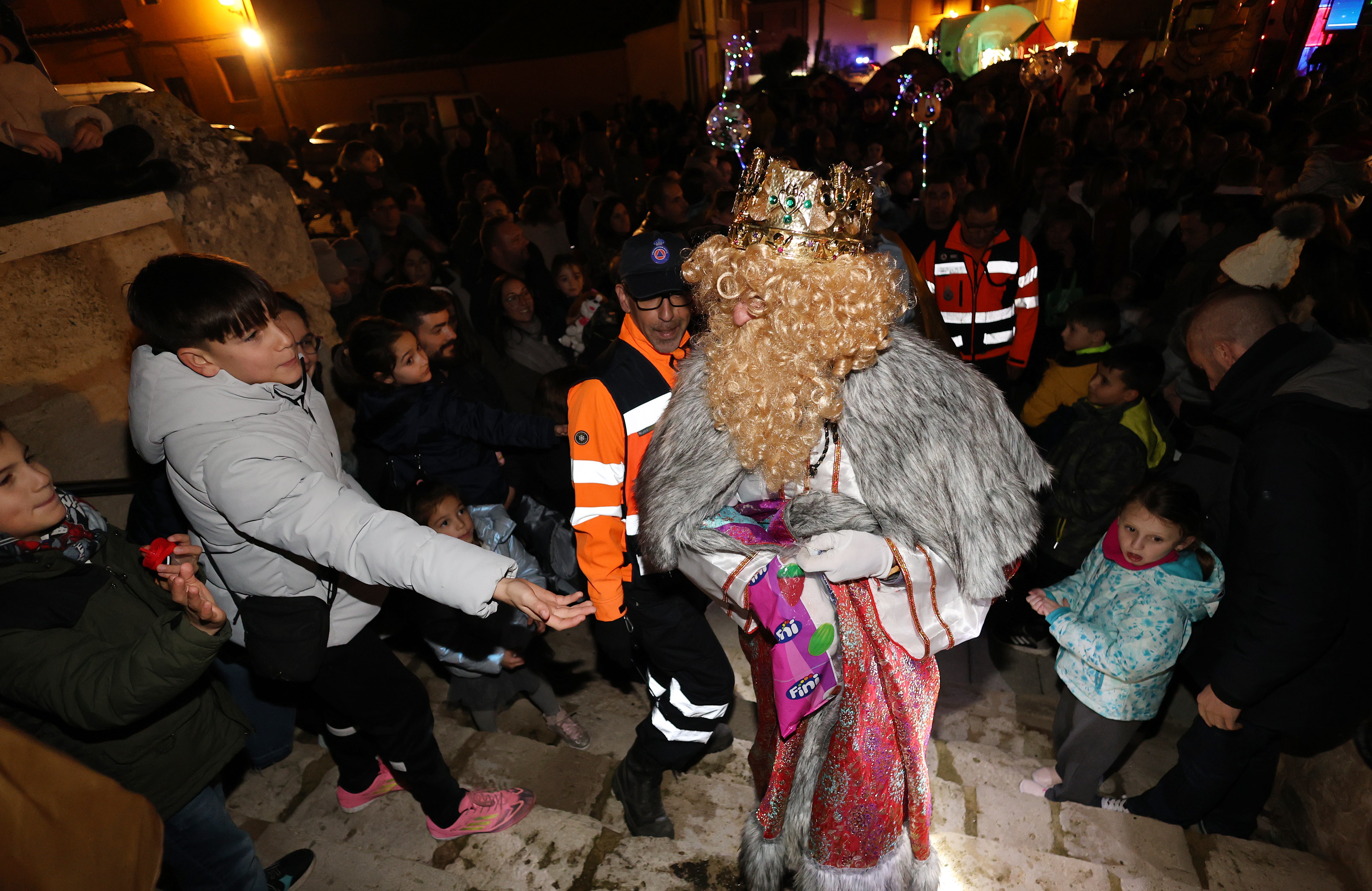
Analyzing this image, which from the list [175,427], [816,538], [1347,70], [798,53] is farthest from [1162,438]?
[798,53]

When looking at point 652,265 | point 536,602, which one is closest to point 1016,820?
point 536,602

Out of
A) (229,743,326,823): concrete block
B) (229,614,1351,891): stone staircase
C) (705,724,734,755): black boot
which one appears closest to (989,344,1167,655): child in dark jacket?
(229,614,1351,891): stone staircase

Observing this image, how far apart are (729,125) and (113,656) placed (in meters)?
3.51

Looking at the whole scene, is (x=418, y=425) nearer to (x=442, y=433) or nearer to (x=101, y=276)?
(x=442, y=433)

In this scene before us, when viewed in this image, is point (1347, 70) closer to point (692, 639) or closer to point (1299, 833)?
point (1299, 833)

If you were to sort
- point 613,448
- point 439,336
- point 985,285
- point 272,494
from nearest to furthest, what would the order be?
1. point 272,494
2. point 613,448
3. point 439,336
4. point 985,285

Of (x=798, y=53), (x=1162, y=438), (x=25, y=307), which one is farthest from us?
(x=798, y=53)

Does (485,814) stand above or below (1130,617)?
below

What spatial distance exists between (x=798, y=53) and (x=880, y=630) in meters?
23.9

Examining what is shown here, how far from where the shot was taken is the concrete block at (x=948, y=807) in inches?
91.2

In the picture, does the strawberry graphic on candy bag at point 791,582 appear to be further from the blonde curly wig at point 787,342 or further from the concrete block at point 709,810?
the concrete block at point 709,810

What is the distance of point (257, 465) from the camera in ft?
5.36

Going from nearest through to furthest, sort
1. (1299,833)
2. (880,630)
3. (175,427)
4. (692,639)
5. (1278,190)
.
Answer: (175,427), (880,630), (692,639), (1299,833), (1278,190)

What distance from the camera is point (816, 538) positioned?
1.67m
